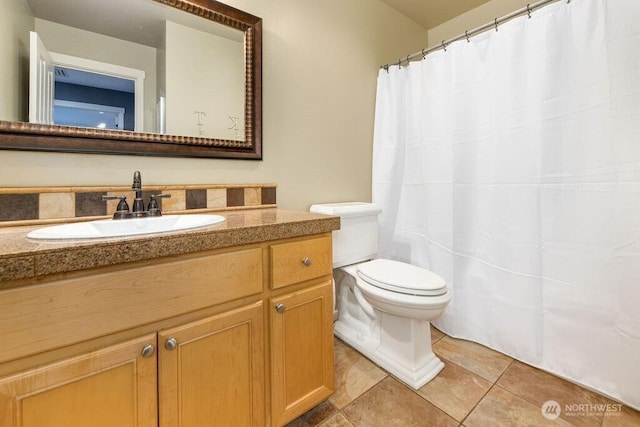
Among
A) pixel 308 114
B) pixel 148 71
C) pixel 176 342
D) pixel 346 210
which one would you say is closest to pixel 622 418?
pixel 346 210

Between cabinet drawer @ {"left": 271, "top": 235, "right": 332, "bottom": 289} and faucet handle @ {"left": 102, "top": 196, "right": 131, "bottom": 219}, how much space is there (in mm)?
592

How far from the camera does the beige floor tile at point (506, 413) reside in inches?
45.4

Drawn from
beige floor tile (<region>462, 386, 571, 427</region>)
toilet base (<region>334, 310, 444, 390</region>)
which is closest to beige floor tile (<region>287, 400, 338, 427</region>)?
toilet base (<region>334, 310, 444, 390</region>)

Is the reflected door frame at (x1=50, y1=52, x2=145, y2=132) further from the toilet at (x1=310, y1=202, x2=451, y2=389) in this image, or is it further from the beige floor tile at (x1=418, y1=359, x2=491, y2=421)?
the beige floor tile at (x1=418, y1=359, x2=491, y2=421)

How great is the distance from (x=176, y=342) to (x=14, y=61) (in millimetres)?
1122

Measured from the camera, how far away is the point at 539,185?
143cm

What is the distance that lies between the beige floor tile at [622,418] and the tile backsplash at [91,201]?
184 cm

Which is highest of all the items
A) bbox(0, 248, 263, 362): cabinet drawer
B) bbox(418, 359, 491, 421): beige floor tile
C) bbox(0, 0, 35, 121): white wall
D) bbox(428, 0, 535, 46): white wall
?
bbox(428, 0, 535, 46): white wall

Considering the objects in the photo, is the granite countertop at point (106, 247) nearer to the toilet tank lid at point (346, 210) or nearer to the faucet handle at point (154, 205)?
the faucet handle at point (154, 205)

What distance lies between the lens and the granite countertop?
22.6 inches

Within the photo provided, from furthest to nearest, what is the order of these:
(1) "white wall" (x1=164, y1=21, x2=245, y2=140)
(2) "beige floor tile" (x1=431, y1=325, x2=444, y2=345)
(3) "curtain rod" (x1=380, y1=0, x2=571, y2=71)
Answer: (2) "beige floor tile" (x1=431, y1=325, x2=444, y2=345)
(3) "curtain rod" (x1=380, y1=0, x2=571, y2=71)
(1) "white wall" (x1=164, y1=21, x2=245, y2=140)

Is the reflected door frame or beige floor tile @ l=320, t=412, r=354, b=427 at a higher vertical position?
the reflected door frame

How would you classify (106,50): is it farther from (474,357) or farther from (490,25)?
(474,357)

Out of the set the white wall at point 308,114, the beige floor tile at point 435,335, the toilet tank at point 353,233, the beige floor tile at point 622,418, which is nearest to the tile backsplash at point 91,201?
the white wall at point 308,114
